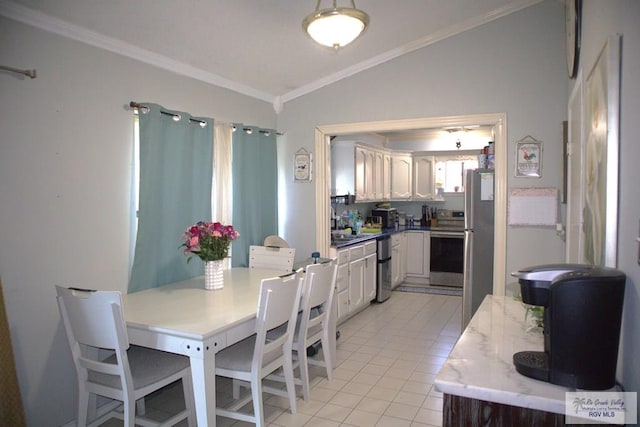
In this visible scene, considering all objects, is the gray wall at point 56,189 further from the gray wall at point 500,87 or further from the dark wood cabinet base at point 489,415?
the dark wood cabinet base at point 489,415

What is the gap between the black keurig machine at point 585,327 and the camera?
1137 millimetres

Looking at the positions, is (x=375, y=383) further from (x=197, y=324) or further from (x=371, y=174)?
(x=371, y=174)

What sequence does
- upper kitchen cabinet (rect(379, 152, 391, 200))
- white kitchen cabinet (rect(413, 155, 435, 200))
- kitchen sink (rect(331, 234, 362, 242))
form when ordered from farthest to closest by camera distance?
white kitchen cabinet (rect(413, 155, 435, 200)), upper kitchen cabinet (rect(379, 152, 391, 200)), kitchen sink (rect(331, 234, 362, 242))

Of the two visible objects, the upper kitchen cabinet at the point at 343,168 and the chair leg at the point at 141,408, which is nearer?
the chair leg at the point at 141,408

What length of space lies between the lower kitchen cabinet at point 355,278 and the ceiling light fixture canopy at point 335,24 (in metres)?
2.46

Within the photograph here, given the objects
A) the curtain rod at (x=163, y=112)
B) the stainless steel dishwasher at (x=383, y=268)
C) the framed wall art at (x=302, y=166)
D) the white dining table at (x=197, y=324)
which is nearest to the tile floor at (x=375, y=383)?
the stainless steel dishwasher at (x=383, y=268)

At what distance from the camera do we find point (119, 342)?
2.03 meters

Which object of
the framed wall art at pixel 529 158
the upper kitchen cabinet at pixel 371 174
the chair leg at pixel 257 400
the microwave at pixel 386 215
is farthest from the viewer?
the microwave at pixel 386 215

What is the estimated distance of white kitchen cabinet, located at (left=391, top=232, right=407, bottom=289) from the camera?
5.90 meters

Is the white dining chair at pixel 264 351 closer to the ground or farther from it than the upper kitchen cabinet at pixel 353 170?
closer to the ground

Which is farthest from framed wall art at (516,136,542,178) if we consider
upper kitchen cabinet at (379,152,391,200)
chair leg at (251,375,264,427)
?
upper kitchen cabinet at (379,152,391,200)

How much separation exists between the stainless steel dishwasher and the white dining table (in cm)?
284

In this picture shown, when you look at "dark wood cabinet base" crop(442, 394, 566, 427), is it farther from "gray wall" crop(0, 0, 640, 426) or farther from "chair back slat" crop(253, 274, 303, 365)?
"chair back slat" crop(253, 274, 303, 365)

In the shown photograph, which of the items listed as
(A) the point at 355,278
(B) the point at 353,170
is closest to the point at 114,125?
(A) the point at 355,278
